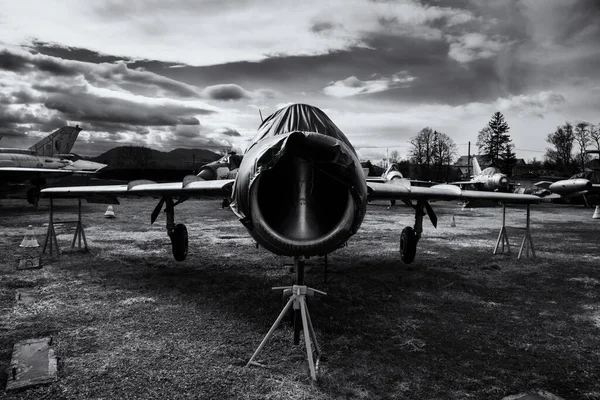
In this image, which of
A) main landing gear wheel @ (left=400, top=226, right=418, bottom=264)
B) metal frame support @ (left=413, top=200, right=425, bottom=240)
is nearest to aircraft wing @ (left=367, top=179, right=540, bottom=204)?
metal frame support @ (left=413, top=200, right=425, bottom=240)

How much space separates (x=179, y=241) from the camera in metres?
8.64

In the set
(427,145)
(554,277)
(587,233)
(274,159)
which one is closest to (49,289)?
(274,159)

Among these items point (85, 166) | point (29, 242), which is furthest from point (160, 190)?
point (85, 166)

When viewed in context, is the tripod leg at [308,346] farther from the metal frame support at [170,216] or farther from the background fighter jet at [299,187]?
the metal frame support at [170,216]

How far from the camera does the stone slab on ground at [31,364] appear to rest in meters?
3.57

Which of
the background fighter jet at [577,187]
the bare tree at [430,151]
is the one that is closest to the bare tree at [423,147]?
the bare tree at [430,151]

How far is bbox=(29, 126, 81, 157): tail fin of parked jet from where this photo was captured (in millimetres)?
28078

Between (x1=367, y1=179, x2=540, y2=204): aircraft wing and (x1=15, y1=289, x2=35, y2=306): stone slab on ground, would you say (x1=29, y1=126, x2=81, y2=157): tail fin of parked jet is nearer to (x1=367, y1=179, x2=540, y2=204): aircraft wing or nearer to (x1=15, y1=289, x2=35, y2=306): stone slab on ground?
(x1=15, y1=289, x2=35, y2=306): stone slab on ground

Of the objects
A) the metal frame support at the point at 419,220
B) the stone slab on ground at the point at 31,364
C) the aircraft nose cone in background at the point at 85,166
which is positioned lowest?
the stone slab on ground at the point at 31,364

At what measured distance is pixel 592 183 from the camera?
26391 millimetres

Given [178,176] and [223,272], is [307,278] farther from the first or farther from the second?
[178,176]

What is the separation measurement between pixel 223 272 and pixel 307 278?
1798 millimetres

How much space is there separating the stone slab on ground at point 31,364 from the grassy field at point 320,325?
10cm

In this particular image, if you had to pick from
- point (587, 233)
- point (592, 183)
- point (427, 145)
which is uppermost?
point (427, 145)
